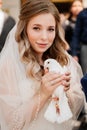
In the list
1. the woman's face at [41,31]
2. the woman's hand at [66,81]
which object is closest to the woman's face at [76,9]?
the woman's face at [41,31]

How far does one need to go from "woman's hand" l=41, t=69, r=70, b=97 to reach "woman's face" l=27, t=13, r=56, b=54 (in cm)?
21

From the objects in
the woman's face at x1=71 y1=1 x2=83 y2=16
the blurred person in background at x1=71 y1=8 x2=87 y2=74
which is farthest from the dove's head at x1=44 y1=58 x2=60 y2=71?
the woman's face at x1=71 y1=1 x2=83 y2=16

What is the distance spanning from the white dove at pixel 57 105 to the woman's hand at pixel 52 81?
0.05m

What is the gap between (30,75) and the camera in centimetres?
299

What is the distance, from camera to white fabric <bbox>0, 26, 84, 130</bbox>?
2934 millimetres

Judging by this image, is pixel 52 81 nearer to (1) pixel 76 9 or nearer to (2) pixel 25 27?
(2) pixel 25 27

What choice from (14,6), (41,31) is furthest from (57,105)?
(14,6)

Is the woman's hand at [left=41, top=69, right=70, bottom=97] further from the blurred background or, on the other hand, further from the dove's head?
the blurred background

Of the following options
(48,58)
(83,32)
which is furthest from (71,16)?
(48,58)

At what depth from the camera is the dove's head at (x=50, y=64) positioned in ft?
9.59

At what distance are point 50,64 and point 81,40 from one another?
303 cm

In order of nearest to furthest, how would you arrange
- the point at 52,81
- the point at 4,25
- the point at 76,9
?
the point at 52,81
the point at 4,25
the point at 76,9

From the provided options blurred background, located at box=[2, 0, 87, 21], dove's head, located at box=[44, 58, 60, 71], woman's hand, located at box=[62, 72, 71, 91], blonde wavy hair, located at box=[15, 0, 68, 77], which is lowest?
blurred background, located at box=[2, 0, 87, 21]

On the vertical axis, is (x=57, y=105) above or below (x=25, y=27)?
below
